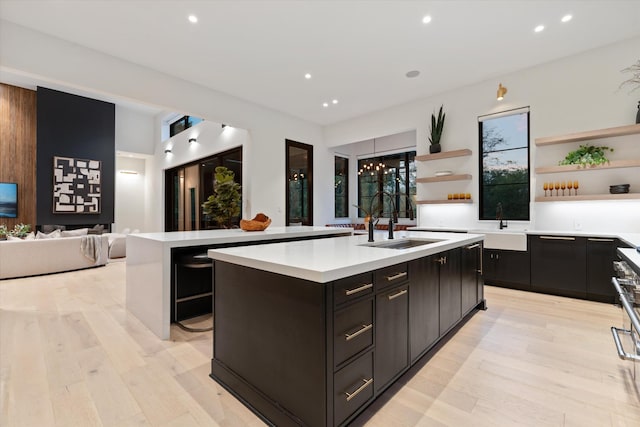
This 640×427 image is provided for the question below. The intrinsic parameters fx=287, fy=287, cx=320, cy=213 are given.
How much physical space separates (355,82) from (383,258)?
4.17m

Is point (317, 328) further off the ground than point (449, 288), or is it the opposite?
point (317, 328)

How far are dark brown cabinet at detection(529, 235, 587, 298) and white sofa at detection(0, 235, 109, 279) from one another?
306 inches

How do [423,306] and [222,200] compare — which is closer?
[423,306]

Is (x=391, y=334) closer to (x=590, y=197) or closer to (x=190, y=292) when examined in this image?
(x=190, y=292)

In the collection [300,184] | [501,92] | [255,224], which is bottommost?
[255,224]

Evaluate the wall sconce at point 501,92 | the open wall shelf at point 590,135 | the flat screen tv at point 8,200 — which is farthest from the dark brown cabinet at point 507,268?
the flat screen tv at point 8,200

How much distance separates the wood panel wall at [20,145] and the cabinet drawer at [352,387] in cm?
915

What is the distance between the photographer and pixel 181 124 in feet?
28.4

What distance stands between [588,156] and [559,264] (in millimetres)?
1502

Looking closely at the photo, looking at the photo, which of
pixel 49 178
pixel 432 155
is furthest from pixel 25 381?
pixel 49 178

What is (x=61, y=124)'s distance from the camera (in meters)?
7.28

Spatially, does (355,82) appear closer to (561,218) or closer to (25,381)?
(561,218)

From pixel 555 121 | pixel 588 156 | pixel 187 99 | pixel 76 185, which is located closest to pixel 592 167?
pixel 588 156

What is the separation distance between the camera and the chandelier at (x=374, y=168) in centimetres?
721
